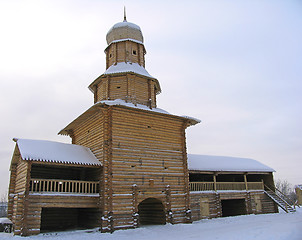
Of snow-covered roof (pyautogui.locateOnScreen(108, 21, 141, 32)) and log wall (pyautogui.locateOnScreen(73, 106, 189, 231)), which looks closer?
log wall (pyautogui.locateOnScreen(73, 106, 189, 231))

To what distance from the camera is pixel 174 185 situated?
19.7 metres

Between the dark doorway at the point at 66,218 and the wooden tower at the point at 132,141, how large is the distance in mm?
2548

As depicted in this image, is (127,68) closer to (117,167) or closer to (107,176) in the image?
(117,167)

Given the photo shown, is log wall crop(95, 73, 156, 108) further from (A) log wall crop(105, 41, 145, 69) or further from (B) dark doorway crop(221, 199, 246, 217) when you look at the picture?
(B) dark doorway crop(221, 199, 246, 217)

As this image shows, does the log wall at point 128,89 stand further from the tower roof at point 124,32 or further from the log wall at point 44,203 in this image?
the log wall at point 44,203

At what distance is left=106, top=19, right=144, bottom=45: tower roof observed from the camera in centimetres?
2297

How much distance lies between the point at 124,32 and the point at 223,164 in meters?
15.4

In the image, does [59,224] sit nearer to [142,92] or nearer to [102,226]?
[102,226]

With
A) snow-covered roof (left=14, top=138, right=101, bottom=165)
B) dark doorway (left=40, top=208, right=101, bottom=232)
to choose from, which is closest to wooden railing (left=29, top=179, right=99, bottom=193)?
snow-covered roof (left=14, top=138, right=101, bottom=165)

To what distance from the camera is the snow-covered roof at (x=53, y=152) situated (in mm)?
15688

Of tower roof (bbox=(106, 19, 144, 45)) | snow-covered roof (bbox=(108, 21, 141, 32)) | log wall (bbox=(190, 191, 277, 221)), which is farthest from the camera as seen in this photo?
snow-covered roof (bbox=(108, 21, 141, 32))

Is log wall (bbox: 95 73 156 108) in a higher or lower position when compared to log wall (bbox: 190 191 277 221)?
higher

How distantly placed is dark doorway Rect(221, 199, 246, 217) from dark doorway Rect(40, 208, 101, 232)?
14681 mm

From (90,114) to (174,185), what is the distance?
8.01 m
